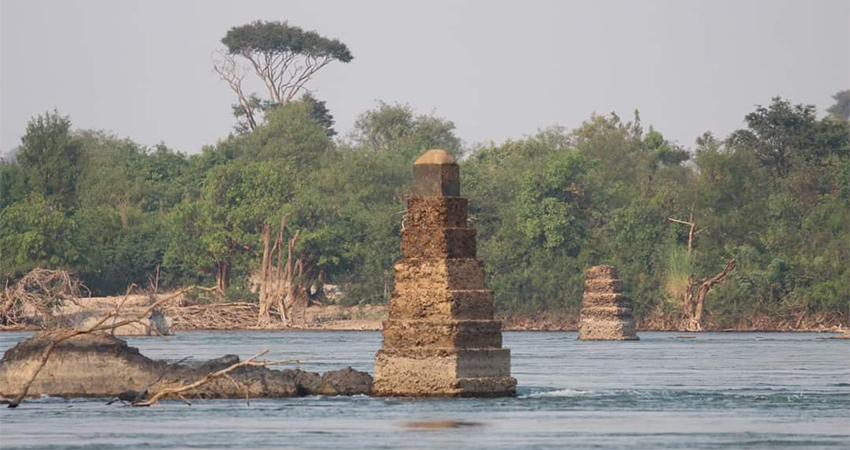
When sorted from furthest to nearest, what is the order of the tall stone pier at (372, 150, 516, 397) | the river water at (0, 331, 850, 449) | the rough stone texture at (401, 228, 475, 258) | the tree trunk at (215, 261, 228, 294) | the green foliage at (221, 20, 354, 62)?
the green foliage at (221, 20, 354, 62) < the tree trunk at (215, 261, 228, 294) < the rough stone texture at (401, 228, 475, 258) < the tall stone pier at (372, 150, 516, 397) < the river water at (0, 331, 850, 449)

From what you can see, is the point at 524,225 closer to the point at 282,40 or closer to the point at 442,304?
the point at 282,40

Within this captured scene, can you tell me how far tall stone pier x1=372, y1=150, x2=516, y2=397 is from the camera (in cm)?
4178

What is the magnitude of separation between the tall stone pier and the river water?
564 millimetres

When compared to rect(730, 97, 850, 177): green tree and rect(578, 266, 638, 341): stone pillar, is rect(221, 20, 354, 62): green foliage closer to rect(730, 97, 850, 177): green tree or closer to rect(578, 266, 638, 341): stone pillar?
rect(730, 97, 850, 177): green tree

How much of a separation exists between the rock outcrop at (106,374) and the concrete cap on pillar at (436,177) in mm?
4619

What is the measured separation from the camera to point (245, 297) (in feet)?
386

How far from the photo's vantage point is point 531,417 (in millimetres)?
39812

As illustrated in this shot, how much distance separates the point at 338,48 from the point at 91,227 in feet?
136

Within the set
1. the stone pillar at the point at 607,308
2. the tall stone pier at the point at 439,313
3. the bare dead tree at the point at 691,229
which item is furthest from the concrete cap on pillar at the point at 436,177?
the bare dead tree at the point at 691,229

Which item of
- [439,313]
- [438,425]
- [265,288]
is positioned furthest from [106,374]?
[265,288]

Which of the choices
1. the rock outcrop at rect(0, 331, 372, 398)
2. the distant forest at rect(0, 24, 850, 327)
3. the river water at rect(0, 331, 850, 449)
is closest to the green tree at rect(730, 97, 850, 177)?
the distant forest at rect(0, 24, 850, 327)

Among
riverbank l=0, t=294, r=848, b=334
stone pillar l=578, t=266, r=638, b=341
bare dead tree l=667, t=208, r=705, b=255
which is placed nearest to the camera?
stone pillar l=578, t=266, r=638, b=341

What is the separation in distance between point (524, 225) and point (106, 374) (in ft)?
247

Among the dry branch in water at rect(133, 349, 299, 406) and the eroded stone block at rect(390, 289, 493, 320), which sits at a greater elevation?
the eroded stone block at rect(390, 289, 493, 320)
